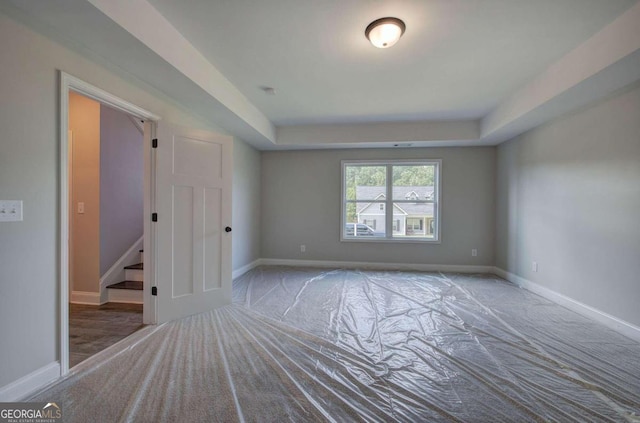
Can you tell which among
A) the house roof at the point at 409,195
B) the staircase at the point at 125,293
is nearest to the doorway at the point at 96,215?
the staircase at the point at 125,293

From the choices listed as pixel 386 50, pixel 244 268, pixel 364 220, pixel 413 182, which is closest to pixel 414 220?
pixel 413 182

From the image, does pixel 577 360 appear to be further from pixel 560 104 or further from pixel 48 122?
pixel 48 122

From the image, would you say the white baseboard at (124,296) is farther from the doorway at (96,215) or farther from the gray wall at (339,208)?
the gray wall at (339,208)

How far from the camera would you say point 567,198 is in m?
3.34

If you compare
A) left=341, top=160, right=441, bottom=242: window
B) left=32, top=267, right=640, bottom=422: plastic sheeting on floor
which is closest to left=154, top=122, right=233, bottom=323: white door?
left=32, top=267, right=640, bottom=422: plastic sheeting on floor

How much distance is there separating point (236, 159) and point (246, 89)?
4.62 ft

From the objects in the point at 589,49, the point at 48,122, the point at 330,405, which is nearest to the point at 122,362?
the point at 330,405

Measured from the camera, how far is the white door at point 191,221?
2.78 metres

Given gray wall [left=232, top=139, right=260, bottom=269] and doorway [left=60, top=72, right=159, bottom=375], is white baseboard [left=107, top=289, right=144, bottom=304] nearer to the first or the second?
doorway [left=60, top=72, right=159, bottom=375]

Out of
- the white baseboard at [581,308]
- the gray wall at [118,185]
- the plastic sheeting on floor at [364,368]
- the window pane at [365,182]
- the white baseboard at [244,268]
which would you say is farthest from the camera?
the window pane at [365,182]

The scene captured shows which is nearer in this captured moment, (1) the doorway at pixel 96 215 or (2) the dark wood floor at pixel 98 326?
(2) the dark wood floor at pixel 98 326

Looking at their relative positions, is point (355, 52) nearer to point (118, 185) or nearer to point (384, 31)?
point (384, 31)

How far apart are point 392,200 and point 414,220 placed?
1.86 feet

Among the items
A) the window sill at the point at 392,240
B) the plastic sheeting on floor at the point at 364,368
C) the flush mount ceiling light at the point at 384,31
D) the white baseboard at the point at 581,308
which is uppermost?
the flush mount ceiling light at the point at 384,31
